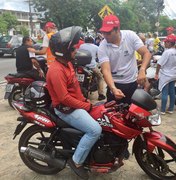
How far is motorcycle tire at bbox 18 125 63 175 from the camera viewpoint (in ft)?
11.9

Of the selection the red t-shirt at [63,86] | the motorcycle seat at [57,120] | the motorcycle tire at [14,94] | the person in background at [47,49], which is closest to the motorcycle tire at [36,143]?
the motorcycle seat at [57,120]

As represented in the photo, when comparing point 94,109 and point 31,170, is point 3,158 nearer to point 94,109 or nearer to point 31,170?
point 31,170

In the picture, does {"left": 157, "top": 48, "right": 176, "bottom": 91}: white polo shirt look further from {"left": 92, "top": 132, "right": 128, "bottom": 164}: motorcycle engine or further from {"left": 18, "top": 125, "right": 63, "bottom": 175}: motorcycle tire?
{"left": 18, "top": 125, "right": 63, "bottom": 175}: motorcycle tire

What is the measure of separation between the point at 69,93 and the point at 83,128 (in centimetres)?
41

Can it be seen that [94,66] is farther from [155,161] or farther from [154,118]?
[154,118]

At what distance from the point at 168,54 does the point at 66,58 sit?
334 cm

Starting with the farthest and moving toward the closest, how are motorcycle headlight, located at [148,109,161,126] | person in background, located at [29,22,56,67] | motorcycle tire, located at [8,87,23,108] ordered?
1. motorcycle tire, located at [8,87,23,108]
2. person in background, located at [29,22,56,67]
3. motorcycle headlight, located at [148,109,161,126]

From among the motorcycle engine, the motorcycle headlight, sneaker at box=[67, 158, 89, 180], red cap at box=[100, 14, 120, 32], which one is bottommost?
sneaker at box=[67, 158, 89, 180]

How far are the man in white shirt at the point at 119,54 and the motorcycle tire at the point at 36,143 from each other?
3.34ft

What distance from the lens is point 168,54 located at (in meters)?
5.94

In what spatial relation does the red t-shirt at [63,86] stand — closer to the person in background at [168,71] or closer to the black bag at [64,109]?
the black bag at [64,109]

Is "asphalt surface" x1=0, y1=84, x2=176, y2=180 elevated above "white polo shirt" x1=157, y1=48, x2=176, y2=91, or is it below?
below

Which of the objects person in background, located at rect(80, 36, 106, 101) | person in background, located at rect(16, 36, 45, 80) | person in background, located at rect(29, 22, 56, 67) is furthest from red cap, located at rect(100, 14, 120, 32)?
person in background, located at rect(80, 36, 106, 101)

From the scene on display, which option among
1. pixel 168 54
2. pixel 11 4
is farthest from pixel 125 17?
pixel 11 4
